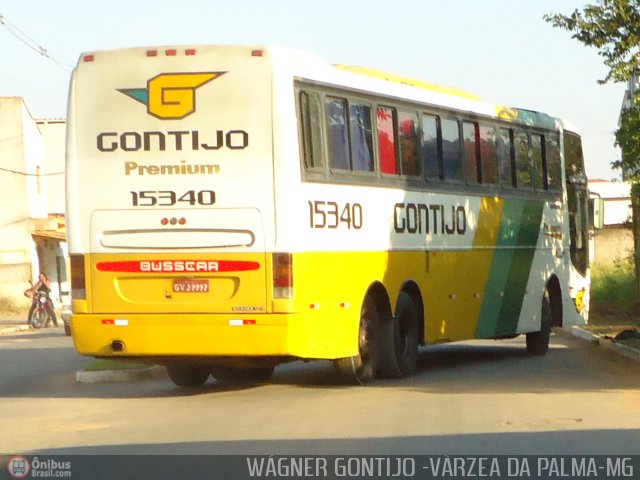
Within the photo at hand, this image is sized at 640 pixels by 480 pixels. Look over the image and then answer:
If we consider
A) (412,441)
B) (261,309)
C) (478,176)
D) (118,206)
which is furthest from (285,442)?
(478,176)

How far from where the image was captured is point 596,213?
24500mm

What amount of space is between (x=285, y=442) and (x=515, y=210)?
11.2 m

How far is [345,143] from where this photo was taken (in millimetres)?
16375

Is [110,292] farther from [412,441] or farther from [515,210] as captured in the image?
[515,210]

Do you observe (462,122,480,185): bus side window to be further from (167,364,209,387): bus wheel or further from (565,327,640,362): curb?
(167,364,209,387): bus wheel

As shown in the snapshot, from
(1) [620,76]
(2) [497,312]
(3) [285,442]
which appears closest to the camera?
(3) [285,442]

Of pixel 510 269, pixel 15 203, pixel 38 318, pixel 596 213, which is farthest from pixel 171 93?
pixel 15 203

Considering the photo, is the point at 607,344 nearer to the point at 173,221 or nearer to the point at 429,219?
the point at 429,219

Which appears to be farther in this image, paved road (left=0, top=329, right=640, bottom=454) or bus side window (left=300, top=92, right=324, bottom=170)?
bus side window (left=300, top=92, right=324, bottom=170)

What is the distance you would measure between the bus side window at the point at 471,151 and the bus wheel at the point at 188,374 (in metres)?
4.91

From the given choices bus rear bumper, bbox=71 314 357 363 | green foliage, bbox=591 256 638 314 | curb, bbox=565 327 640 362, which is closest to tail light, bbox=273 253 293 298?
bus rear bumper, bbox=71 314 357 363

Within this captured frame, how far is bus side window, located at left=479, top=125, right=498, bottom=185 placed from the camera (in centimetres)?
2042

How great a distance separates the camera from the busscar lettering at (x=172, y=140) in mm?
14992

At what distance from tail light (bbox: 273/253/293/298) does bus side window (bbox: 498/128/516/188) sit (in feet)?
23.1
